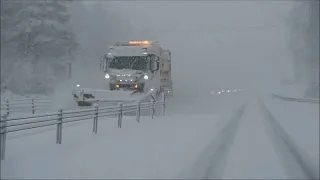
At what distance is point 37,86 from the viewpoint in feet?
119

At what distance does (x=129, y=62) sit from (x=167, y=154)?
47.5ft

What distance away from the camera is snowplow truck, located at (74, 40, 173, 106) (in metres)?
22.9

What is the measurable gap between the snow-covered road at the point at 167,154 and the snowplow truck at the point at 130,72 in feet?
28.8

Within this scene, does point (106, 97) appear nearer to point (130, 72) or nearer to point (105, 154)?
point (130, 72)

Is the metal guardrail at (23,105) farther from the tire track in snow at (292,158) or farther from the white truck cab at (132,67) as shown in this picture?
the tire track in snow at (292,158)

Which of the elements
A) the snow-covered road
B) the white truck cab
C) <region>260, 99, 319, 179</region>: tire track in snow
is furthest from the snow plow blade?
<region>260, 99, 319, 179</region>: tire track in snow

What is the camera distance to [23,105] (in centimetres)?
2522

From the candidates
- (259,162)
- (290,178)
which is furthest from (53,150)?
(290,178)

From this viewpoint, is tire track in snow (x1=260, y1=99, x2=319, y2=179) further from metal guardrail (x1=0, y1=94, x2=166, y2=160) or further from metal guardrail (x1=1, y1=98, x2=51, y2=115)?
metal guardrail (x1=1, y1=98, x2=51, y2=115)

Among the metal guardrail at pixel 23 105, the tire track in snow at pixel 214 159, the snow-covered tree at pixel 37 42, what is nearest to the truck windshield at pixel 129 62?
the metal guardrail at pixel 23 105

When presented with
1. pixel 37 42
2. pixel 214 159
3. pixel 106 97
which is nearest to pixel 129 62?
pixel 106 97

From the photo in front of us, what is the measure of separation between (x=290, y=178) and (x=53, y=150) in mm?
5509

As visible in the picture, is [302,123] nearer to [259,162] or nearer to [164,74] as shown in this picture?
[259,162]

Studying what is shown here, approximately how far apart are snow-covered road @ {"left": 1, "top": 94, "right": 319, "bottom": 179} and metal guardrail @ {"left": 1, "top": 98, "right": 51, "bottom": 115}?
8.70 m
